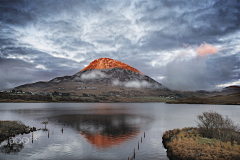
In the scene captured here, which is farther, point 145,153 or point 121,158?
point 145,153

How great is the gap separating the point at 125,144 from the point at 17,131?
3278cm

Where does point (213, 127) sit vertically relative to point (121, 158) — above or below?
above

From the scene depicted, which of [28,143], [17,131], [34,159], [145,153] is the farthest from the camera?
[17,131]

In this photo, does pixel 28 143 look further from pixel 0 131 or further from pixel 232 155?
pixel 232 155

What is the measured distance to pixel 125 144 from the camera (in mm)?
39625

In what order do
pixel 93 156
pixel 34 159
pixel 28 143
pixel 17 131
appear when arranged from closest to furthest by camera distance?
pixel 34 159
pixel 93 156
pixel 28 143
pixel 17 131

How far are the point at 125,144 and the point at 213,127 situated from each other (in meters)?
21.7

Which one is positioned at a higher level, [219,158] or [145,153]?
[219,158]

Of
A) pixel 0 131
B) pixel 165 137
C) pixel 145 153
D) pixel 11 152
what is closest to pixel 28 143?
pixel 11 152

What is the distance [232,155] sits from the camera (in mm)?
24828

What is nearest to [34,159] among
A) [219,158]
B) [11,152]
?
[11,152]

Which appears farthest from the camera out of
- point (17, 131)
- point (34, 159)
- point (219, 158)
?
point (17, 131)

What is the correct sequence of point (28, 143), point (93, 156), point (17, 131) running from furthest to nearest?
point (17, 131) < point (28, 143) < point (93, 156)

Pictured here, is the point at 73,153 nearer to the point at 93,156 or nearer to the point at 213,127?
the point at 93,156
